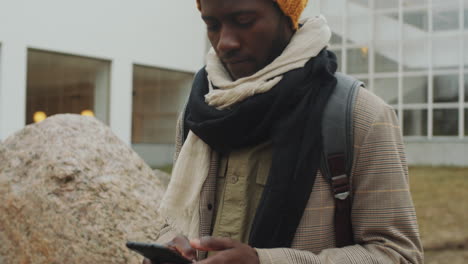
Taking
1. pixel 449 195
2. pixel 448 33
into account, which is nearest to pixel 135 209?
pixel 449 195

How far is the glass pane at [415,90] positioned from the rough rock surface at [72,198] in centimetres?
1319

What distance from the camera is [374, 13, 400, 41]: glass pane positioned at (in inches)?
646

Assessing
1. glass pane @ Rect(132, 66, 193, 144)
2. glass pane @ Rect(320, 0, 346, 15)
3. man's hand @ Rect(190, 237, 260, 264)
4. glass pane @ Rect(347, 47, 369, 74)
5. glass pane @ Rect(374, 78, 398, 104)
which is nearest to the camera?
man's hand @ Rect(190, 237, 260, 264)

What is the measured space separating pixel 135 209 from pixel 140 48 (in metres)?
14.2

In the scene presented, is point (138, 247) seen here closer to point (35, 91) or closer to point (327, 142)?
point (327, 142)

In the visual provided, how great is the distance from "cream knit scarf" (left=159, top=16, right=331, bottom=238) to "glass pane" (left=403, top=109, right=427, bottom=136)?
15287mm

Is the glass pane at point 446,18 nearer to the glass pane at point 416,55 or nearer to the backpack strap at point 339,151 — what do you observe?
the glass pane at point 416,55

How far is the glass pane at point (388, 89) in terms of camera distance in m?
16.4

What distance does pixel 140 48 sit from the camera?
17.6m

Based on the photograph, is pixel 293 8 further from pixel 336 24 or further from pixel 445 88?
pixel 336 24

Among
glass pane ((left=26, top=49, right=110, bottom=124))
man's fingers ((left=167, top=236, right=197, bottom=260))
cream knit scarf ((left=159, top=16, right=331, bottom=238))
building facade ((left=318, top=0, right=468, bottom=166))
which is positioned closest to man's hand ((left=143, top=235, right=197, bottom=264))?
man's fingers ((left=167, top=236, right=197, bottom=260))

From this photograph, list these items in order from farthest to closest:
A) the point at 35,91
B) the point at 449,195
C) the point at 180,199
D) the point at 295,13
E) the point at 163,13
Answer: the point at 163,13
the point at 35,91
the point at 449,195
the point at 180,199
the point at 295,13

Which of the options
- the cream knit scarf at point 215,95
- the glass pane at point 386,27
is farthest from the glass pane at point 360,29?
the cream knit scarf at point 215,95

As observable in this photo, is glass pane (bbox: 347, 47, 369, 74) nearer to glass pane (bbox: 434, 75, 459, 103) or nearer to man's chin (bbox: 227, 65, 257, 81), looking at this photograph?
glass pane (bbox: 434, 75, 459, 103)
